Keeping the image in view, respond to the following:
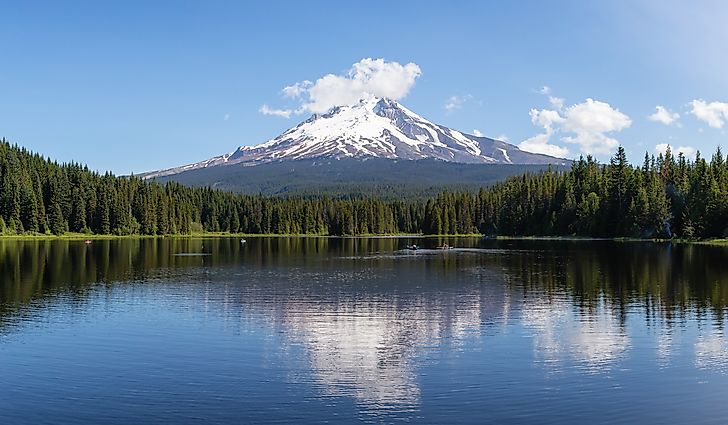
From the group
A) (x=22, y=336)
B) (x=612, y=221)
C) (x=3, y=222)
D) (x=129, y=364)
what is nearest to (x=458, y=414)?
(x=129, y=364)

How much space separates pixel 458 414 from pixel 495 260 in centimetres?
7469

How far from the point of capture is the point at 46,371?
2759 cm

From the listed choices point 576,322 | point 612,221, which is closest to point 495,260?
point 576,322

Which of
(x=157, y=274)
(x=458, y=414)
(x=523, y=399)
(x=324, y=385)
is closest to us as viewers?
(x=458, y=414)

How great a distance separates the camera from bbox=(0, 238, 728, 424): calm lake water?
22.7m

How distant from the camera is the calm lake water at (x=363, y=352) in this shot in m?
22.7

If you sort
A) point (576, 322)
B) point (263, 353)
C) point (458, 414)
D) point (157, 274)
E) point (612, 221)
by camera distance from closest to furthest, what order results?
point (458, 414), point (263, 353), point (576, 322), point (157, 274), point (612, 221)

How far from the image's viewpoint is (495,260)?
95.2 metres

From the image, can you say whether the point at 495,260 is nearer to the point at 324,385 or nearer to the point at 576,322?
the point at 576,322

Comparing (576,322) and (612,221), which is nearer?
(576,322)

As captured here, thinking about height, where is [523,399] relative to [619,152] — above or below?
below

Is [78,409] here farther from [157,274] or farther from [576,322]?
[157,274]

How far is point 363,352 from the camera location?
31.5 meters

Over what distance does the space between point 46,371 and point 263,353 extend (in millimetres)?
8643
